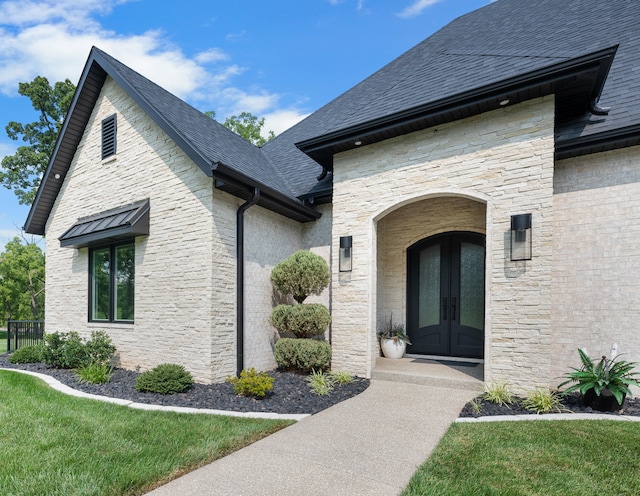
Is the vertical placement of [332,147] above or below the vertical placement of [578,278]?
above

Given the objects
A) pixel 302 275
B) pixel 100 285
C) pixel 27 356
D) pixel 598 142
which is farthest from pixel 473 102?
pixel 27 356

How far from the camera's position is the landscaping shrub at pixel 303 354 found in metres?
6.90

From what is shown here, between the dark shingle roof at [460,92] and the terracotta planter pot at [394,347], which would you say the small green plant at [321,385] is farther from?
the dark shingle roof at [460,92]

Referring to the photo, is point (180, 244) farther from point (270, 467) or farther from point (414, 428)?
point (414, 428)

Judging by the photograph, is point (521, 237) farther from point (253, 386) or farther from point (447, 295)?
point (253, 386)

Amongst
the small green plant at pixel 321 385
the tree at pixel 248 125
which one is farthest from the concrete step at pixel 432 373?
the tree at pixel 248 125

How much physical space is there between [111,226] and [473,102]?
24.4ft

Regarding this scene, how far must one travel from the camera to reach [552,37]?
7477 millimetres

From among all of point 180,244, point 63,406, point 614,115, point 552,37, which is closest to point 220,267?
point 180,244

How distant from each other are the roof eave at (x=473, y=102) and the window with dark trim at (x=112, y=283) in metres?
4.91

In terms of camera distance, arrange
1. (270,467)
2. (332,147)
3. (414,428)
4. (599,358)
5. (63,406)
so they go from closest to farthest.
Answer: (270,467), (414,428), (63,406), (599,358), (332,147)

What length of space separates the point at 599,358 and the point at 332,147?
19.4ft

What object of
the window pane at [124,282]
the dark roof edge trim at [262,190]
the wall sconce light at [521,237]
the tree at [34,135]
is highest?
the tree at [34,135]

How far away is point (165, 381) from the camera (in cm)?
582
